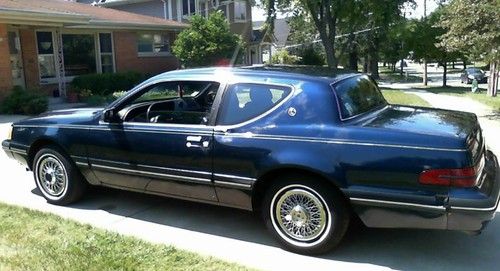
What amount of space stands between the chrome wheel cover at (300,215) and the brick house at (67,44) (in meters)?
12.6

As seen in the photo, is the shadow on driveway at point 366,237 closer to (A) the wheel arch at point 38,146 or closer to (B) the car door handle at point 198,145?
(A) the wheel arch at point 38,146

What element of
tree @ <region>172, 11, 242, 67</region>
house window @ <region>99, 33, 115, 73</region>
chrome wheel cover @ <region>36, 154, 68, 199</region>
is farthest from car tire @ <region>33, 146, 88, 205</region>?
tree @ <region>172, 11, 242, 67</region>

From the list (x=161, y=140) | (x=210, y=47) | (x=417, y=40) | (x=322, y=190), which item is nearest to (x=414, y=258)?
(x=322, y=190)

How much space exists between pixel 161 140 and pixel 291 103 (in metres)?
1.38

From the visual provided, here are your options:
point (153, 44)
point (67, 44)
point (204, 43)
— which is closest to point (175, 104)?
point (67, 44)

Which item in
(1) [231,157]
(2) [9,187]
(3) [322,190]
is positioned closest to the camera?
(3) [322,190]

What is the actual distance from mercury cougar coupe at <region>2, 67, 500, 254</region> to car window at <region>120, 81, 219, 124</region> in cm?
3

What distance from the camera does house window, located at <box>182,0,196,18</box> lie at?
28750 millimetres

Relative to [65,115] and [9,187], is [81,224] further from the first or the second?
[9,187]

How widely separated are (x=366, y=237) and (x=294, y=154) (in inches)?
46.4

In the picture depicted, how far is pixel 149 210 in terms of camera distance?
5.09m

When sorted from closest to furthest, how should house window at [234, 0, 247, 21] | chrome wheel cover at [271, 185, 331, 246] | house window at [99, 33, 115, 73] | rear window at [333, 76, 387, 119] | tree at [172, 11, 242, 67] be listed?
chrome wheel cover at [271, 185, 331, 246] → rear window at [333, 76, 387, 119] → house window at [99, 33, 115, 73] → tree at [172, 11, 242, 67] → house window at [234, 0, 247, 21]

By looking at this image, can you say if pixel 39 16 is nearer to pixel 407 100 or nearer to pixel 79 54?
pixel 79 54

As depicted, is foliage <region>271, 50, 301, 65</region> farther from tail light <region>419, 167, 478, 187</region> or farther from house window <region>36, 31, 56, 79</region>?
tail light <region>419, 167, 478, 187</region>
